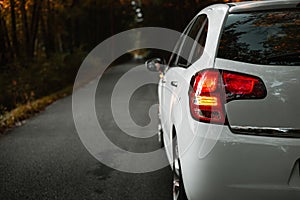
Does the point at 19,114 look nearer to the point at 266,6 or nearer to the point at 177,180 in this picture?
the point at 177,180

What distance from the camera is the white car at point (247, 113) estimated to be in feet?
7.77

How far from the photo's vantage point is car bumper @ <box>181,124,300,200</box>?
7.72 feet

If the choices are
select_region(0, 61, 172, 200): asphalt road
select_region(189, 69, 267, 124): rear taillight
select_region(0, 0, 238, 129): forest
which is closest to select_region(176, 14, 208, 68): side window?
select_region(189, 69, 267, 124): rear taillight

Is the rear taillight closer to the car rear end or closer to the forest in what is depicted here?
the car rear end

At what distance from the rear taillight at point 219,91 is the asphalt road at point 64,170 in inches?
62.4

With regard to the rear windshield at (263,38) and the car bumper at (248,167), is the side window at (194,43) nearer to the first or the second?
the rear windshield at (263,38)

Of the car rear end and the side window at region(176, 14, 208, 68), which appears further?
the side window at region(176, 14, 208, 68)

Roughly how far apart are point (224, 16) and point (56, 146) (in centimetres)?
396

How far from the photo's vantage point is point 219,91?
2.53 metres

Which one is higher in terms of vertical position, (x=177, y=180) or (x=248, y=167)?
(x=248, y=167)

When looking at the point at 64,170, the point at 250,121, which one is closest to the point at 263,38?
the point at 250,121

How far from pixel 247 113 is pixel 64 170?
3022 millimetres

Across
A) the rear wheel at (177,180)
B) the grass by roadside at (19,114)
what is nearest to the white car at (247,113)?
the rear wheel at (177,180)

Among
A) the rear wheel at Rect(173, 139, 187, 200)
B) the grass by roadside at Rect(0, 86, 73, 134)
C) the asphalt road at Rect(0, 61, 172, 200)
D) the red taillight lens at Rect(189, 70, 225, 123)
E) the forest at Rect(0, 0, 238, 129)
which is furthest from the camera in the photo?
the forest at Rect(0, 0, 238, 129)
